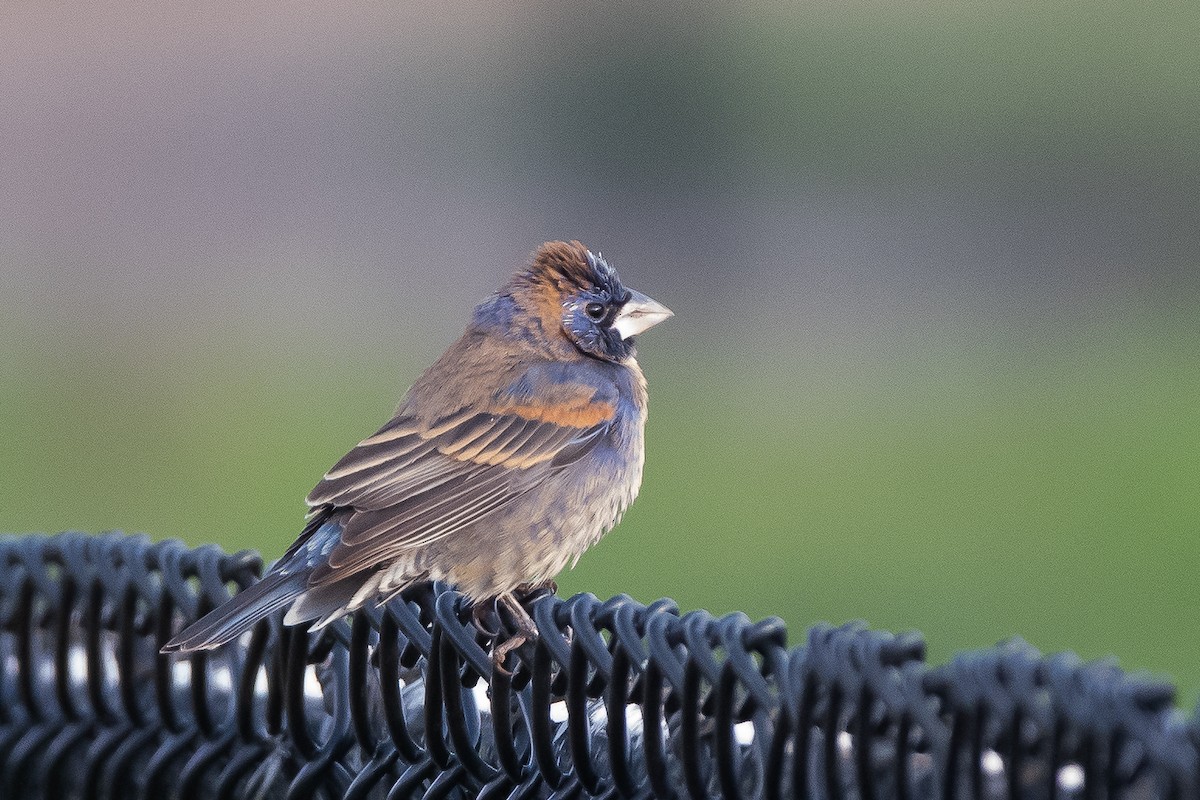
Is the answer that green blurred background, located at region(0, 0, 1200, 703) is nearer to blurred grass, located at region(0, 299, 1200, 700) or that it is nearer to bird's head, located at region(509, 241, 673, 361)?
blurred grass, located at region(0, 299, 1200, 700)

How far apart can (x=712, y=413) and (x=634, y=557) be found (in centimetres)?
206

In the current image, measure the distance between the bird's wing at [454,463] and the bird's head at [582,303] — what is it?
0.17m

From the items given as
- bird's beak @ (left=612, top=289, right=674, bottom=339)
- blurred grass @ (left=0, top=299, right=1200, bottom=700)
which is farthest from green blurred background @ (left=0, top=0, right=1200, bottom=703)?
bird's beak @ (left=612, top=289, right=674, bottom=339)

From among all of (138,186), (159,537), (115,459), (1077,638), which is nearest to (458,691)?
(1077,638)

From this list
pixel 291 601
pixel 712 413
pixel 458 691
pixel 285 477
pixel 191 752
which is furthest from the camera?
pixel 712 413

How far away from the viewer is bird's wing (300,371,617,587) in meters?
3.31

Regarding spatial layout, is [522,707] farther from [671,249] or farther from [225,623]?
[671,249]

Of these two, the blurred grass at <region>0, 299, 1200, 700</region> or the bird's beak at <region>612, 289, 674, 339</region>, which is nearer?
the bird's beak at <region>612, 289, 674, 339</region>

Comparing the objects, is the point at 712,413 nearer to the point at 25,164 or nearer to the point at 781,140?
the point at 781,140

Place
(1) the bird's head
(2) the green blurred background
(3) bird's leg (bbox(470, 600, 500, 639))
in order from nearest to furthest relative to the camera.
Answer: (3) bird's leg (bbox(470, 600, 500, 639)), (1) the bird's head, (2) the green blurred background

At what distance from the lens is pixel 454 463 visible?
364 cm

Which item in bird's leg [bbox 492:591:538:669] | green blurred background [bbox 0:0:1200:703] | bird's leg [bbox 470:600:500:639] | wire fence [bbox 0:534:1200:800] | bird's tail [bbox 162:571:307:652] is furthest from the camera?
green blurred background [bbox 0:0:1200:703]

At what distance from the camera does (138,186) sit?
9.83 metres

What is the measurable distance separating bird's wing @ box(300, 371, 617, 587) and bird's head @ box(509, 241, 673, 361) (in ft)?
0.57
